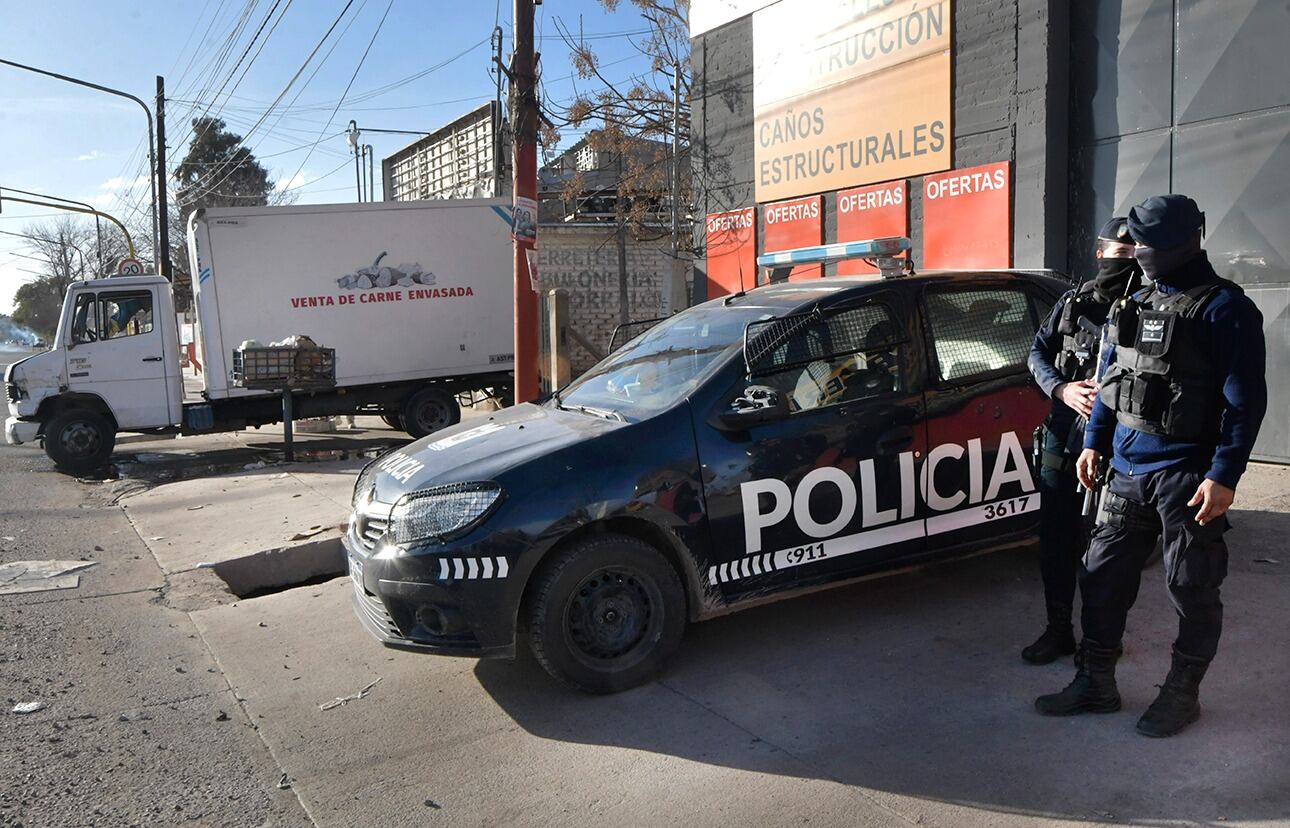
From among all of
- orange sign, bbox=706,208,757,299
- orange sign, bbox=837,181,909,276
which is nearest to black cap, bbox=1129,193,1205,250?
orange sign, bbox=837,181,909,276

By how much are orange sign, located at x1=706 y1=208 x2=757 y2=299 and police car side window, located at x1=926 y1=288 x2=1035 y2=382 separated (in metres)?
7.52

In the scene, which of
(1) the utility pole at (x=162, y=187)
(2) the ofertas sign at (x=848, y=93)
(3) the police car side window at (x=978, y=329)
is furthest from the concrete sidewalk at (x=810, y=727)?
(1) the utility pole at (x=162, y=187)

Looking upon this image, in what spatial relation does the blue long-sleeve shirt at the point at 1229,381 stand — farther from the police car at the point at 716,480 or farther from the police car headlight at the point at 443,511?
the police car headlight at the point at 443,511

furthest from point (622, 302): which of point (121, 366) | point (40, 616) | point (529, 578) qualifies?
point (529, 578)

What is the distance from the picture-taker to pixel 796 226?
11859mm

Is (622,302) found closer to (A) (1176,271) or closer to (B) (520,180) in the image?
(B) (520,180)

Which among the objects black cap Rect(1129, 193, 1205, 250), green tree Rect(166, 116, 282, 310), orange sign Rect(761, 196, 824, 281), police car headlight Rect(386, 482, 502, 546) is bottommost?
police car headlight Rect(386, 482, 502, 546)

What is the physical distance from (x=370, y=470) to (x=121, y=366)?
878 cm

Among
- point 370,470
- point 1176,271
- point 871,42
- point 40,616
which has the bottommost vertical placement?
point 40,616

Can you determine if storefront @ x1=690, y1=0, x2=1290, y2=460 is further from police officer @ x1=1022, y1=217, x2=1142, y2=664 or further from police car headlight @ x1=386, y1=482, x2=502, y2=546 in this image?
police car headlight @ x1=386, y1=482, x2=502, y2=546

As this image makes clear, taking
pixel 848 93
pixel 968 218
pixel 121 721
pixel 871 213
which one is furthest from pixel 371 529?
pixel 848 93

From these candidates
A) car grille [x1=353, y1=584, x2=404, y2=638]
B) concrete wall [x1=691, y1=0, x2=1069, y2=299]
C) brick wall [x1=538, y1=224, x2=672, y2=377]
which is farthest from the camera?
brick wall [x1=538, y1=224, x2=672, y2=377]

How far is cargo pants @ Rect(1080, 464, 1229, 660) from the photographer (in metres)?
3.27

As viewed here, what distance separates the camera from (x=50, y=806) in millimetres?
3432
